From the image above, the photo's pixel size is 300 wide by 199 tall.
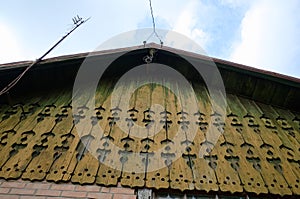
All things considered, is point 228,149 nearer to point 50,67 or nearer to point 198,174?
point 198,174

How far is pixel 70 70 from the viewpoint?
5.49 meters

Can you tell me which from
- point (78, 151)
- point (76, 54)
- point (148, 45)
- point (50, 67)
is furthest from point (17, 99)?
point (148, 45)

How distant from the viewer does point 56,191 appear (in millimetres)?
3205

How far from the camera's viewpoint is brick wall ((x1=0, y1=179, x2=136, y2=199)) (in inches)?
125

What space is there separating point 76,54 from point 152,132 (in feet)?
7.42

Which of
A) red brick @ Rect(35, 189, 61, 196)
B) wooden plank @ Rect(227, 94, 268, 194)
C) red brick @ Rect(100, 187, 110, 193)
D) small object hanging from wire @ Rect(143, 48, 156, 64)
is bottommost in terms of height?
red brick @ Rect(35, 189, 61, 196)

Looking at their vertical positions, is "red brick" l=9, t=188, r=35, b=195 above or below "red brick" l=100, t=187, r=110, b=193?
below

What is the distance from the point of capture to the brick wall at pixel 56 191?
3.17 m

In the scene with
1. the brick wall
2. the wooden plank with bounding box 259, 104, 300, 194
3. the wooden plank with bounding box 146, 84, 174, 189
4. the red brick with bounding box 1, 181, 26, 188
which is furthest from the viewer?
the wooden plank with bounding box 259, 104, 300, 194

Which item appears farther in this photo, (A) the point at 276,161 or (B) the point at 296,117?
(B) the point at 296,117

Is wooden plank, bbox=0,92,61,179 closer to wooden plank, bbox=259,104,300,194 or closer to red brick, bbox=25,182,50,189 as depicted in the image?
red brick, bbox=25,182,50,189

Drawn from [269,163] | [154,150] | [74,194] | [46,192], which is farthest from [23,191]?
[269,163]

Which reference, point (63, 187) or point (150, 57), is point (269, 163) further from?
point (150, 57)

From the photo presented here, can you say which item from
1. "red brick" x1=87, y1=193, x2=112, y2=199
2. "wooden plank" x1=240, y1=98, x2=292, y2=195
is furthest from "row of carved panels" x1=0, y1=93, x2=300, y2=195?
"red brick" x1=87, y1=193, x2=112, y2=199
